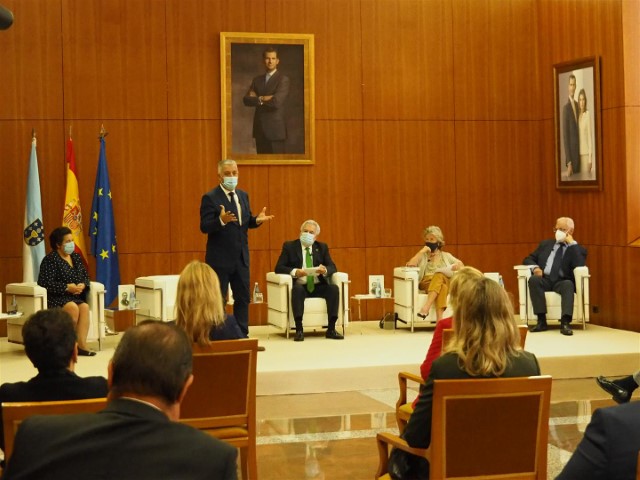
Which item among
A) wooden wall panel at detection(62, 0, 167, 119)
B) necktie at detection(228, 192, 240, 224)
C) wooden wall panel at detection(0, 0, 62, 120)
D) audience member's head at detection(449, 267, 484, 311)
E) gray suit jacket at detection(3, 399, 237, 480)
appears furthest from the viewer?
wooden wall panel at detection(62, 0, 167, 119)

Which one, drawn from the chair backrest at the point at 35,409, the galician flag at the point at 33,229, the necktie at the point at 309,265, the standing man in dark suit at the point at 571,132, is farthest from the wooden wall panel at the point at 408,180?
the chair backrest at the point at 35,409

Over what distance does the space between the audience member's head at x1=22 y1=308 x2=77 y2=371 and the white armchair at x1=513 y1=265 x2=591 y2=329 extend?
25.3 ft

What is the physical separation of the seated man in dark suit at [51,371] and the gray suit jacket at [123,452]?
4.98ft

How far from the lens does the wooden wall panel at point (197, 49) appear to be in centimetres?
1130

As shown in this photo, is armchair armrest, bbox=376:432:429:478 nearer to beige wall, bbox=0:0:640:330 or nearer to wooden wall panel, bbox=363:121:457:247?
beige wall, bbox=0:0:640:330

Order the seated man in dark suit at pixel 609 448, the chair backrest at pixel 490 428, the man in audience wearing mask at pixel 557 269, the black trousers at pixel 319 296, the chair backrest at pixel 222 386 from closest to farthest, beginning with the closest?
the seated man in dark suit at pixel 609 448
the chair backrest at pixel 490 428
the chair backrest at pixel 222 386
the black trousers at pixel 319 296
the man in audience wearing mask at pixel 557 269

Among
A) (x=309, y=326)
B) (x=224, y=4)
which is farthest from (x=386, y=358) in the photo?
(x=224, y=4)

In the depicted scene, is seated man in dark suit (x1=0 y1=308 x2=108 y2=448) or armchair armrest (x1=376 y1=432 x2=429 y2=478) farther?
armchair armrest (x1=376 y1=432 x2=429 y2=478)

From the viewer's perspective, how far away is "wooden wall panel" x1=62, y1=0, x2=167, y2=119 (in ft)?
36.2

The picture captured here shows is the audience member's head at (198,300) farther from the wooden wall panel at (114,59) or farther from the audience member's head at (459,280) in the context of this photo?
the wooden wall panel at (114,59)

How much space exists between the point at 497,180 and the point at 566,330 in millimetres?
2644

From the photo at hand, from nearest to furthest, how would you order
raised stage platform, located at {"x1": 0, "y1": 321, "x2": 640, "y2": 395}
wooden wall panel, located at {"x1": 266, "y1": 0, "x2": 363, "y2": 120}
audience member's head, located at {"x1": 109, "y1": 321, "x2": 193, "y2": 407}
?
audience member's head, located at {"x1": 109, "y1": 321, "x2": 193, "y2": 407}, raised stage platform, located at {"x1": 0, "y1": 321, "x2": 640, "y2": 395}, wooden wall panel, located at {"x1": 266, "y1": 0, "x2": 363, "y2": 120}

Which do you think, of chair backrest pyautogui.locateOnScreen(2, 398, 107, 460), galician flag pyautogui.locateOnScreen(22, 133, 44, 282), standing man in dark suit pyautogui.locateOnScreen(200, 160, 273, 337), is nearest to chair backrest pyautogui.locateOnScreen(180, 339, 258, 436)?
chair backrest pyautogui.locateOnScreen(2, 398, 107, 460)

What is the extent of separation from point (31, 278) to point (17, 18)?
9.52 ft
